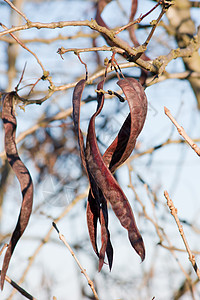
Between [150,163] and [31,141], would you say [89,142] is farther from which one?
[31,141]

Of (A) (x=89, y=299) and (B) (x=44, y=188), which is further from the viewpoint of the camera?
(B) (x=44, y=188)

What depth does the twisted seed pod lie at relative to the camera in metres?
1.33

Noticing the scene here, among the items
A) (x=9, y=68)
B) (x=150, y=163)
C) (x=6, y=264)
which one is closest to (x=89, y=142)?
(x=6, y=264)

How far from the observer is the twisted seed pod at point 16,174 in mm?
1325

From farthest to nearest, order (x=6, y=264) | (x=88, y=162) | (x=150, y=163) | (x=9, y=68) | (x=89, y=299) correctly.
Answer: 1. (x=9, y=68)
2. (x=150, y=163)
3. (x=89, y=299)
4. (x=6, y=264)
5. (x=88, y=162)

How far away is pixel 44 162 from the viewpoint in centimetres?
352

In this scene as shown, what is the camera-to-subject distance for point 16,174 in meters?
1.38

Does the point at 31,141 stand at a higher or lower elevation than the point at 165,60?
higher

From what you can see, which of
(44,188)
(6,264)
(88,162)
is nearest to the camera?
(88,162)

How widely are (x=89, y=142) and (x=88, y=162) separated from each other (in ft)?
0.17

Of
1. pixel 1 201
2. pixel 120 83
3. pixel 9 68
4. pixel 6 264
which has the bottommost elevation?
pixel 6 264

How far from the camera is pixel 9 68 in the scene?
3814mm

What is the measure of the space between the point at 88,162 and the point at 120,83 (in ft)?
0.83

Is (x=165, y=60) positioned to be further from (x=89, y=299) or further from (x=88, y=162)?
(x=89, y=299)
